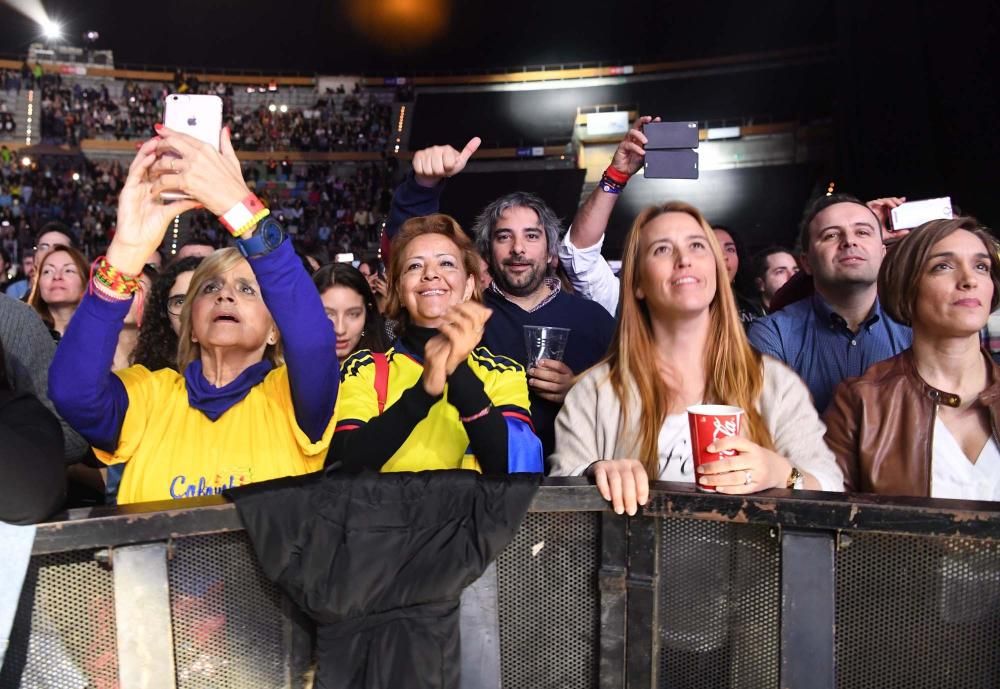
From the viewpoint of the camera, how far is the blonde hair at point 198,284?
199 cm

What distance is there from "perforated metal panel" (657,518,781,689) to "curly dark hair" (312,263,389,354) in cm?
195

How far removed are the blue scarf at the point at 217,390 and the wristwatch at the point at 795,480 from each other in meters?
1.20

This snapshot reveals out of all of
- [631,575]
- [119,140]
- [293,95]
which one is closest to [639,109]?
[293,95]

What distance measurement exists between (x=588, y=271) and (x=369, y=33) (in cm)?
2951

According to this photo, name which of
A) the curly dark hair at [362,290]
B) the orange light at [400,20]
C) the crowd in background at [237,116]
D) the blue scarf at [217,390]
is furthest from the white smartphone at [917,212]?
the orange light at [400,20]

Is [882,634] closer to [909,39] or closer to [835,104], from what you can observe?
[909,39]

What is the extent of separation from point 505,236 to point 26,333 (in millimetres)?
1542

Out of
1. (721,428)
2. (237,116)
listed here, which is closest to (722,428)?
(721,428)

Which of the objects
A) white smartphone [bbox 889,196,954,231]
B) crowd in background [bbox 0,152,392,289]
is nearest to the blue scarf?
white smartphone [bbox 889,196,954,231]

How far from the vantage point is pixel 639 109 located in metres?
26.2

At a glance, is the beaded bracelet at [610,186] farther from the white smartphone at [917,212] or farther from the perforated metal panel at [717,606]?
the perforated metal panel at [717,606]

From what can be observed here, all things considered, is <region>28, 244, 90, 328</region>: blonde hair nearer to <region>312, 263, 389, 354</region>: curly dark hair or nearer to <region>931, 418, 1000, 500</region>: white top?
<region>312, 263, 389, 354</region>: curly dark hair

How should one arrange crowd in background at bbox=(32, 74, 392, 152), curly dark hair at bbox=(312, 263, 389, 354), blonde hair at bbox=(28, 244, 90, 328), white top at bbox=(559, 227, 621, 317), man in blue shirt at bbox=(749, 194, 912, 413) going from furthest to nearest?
1. crowd in background at bbox=(32, 74, 392, 152)
2. blonde hair at bbox=(28, 244, 90, 328)
3. white top at bbox=(559, 227, 621, 317)
4. curly dark hair at bbox=(312, 263, 389, 354)
5. man in blue shirt at bbox=(749, 194, 912, 413)

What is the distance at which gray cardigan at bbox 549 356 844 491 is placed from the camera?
1.70 metres
